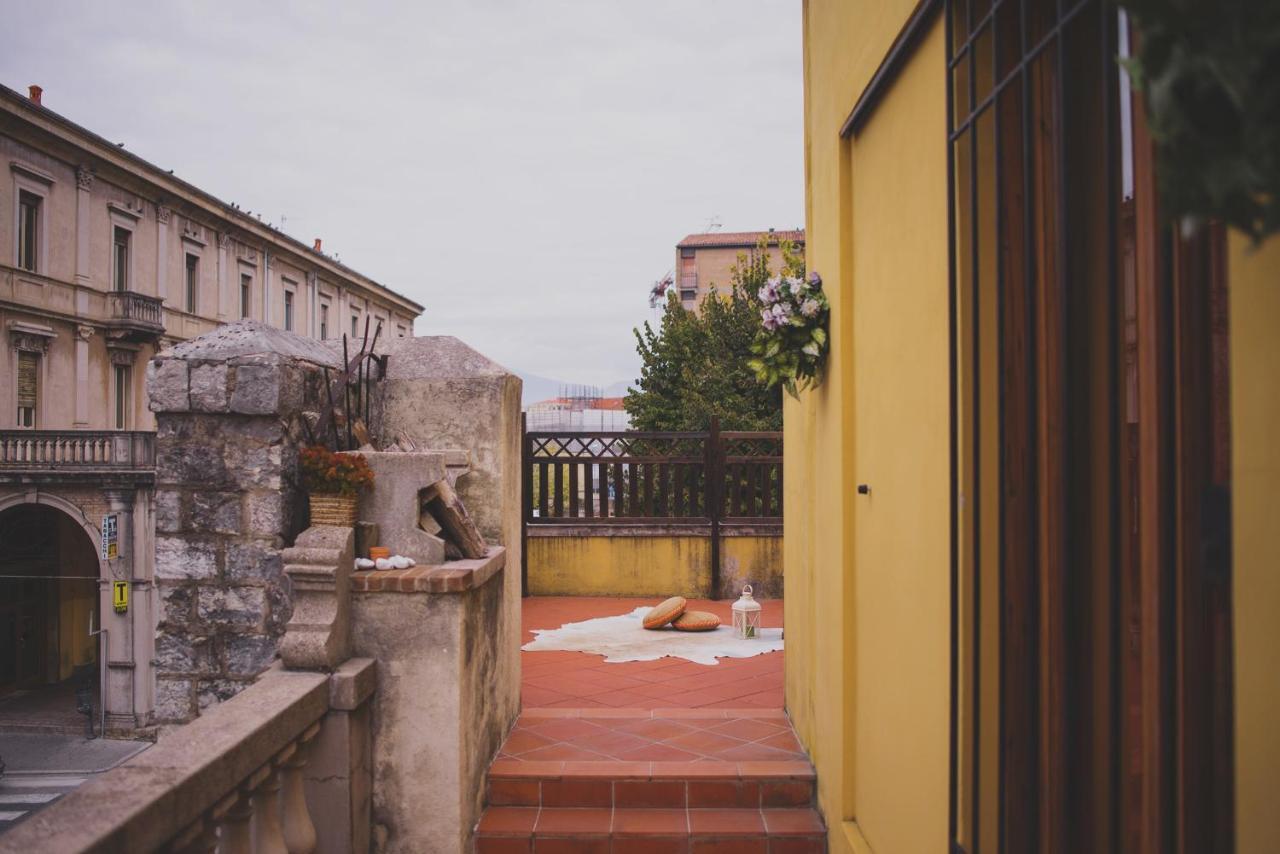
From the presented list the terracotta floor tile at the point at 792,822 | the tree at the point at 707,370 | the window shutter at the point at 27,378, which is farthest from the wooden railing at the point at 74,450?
the terracotta floor tile at the point at 792,822

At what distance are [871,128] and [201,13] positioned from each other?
8.81 metres

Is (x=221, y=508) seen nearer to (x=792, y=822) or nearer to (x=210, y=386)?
(x=210, y=386)

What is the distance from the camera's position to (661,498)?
9.23 m

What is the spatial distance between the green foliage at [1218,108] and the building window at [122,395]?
1062 inches

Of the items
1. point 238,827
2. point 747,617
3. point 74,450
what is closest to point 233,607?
point 238,827

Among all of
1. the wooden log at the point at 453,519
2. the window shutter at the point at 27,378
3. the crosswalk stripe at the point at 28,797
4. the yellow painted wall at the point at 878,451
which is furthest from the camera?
the window shutter at the point at 27,378

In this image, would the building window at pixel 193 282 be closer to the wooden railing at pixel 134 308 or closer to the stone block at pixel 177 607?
the wooden railing at pixel 134 308

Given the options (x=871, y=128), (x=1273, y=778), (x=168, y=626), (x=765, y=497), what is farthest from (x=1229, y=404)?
(x=765, y=497)

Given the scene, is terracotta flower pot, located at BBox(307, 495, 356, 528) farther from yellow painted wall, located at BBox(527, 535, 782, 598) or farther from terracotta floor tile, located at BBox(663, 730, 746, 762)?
yellow painted wall, located at BBox(527, 535, 782, 598)

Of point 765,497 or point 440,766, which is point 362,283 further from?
point 440,766

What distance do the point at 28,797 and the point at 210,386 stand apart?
62.9 ft

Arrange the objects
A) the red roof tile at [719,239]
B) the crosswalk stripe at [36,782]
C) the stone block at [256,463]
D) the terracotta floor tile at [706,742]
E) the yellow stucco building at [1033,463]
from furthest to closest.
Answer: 1. the red roof tile at [719,239]
2. the crosswalk stripe at [36,782]
3. the terracotta floor tile at [706,742]
4. the stone block at [256,463]
5. the yellow stucco building at [1033,463]

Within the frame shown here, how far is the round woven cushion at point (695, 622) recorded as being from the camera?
707 cm

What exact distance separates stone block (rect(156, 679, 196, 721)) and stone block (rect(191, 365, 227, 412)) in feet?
3.67
